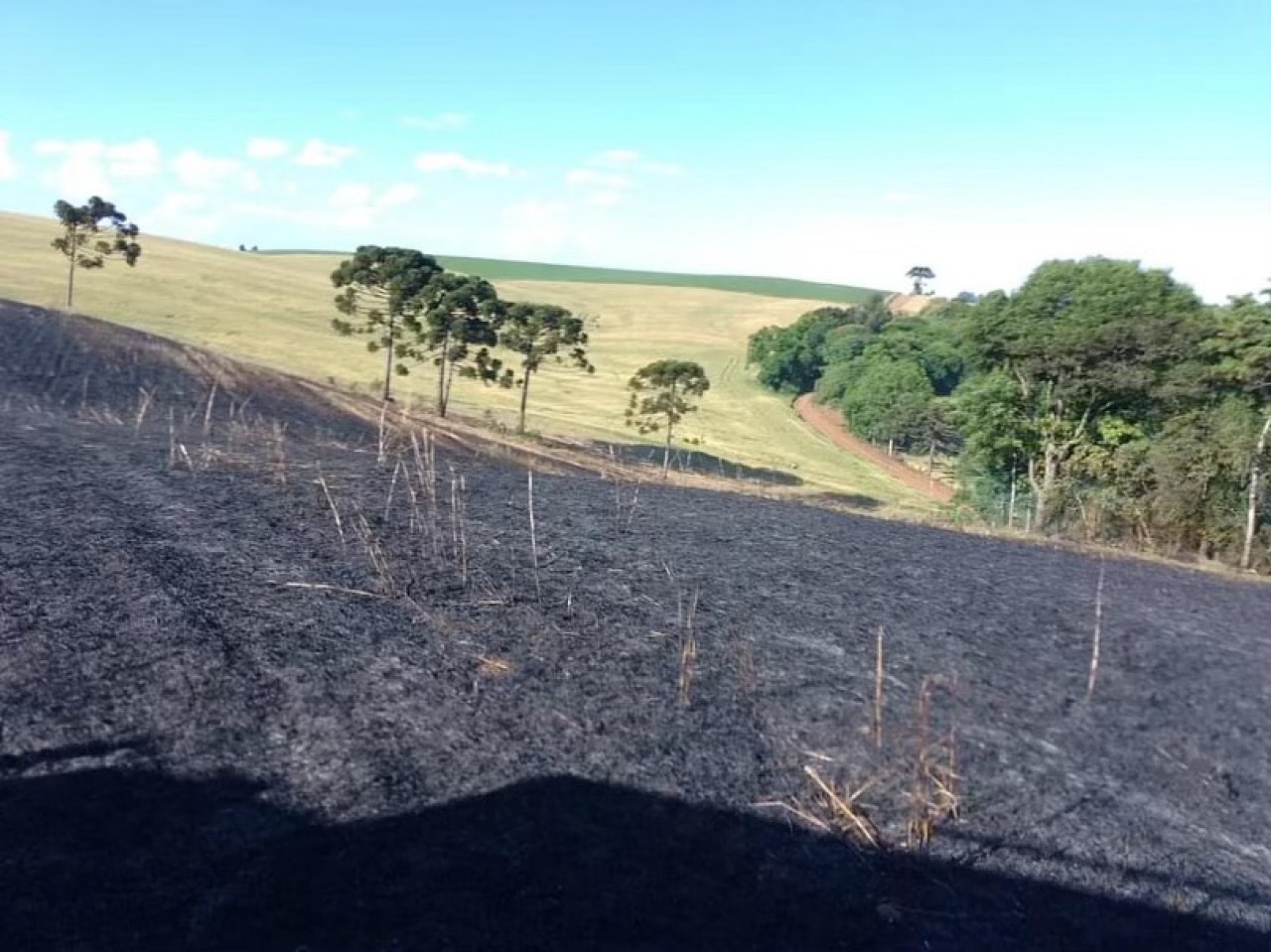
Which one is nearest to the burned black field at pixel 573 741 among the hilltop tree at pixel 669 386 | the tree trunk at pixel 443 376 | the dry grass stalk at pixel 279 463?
the dry grass stalk at pixel 279 463

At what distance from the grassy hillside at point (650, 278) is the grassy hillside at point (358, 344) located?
52174 mm

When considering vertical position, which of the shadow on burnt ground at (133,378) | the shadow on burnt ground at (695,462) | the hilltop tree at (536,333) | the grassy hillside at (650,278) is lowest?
the shadow on burnt ground at (695,462)

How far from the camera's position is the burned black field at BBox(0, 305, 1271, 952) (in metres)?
3.07

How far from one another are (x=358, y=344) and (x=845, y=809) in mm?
47404

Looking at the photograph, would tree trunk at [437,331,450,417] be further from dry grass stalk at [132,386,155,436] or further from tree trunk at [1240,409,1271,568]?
tree trunk at [1240,409,1271,568]

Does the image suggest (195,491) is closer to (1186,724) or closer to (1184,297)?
(1186,724)

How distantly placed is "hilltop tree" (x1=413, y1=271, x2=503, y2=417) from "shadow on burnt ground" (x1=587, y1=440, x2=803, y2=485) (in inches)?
202

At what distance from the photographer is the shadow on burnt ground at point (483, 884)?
283 centimetres

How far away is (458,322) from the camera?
1353 inches

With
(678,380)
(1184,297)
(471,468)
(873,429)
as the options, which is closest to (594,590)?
(471,468)

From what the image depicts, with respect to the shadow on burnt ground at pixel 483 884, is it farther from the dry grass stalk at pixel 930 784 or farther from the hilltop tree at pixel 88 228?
the hilltop tree at pixel 88 228

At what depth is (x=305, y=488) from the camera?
27.0 ft

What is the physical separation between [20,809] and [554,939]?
175cm

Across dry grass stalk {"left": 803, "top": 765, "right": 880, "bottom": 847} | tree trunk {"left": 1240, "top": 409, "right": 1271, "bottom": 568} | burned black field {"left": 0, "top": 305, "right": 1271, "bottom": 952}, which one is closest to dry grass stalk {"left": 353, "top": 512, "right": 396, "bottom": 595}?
burned black field {"left": 0, "top": 305, "right": 1271, "bottom": 952}
